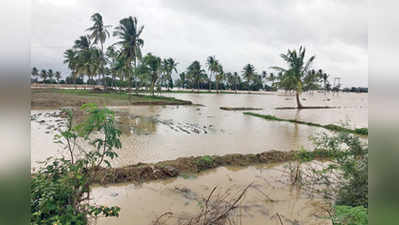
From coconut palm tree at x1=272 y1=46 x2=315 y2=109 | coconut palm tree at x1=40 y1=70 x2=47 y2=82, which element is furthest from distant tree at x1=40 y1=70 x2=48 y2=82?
coconut palm tree at x1=272 y1=46 x2=315 y2=109

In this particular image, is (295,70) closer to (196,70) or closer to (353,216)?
(353,216)

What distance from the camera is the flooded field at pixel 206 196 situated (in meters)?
3.29

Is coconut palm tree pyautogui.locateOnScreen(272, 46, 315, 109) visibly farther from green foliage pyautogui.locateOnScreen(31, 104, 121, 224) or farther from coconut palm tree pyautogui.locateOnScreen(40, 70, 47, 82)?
coconut palm tree pyautogui.locateOnScreen(40, 70, 47, 82)

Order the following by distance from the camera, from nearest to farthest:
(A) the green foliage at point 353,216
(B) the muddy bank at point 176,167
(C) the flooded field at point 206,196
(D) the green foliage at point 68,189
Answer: (A) the green foliage at point 353,216 → (D) the green foliage at point 68,189 → (C) the flooded field at point 206,196 → (B) the muddy bank at point 176,167

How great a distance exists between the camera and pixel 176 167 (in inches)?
201

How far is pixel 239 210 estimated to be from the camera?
346 cm

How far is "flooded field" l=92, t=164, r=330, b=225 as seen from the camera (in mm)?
3293

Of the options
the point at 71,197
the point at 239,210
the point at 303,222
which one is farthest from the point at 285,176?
the point at 71,197

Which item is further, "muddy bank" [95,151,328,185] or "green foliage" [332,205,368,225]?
"muddy bank" [95,151,328,185]

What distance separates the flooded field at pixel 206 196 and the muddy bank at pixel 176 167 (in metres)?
0.21

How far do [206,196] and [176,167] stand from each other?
1.37 meters

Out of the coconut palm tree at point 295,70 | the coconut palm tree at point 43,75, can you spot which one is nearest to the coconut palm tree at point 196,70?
the coconut palm tree at point 295,70

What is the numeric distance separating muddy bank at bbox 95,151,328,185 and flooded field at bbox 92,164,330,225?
8.3 inches

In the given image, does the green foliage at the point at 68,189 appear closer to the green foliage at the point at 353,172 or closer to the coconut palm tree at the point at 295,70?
the green foliage at the point at 353,172
